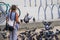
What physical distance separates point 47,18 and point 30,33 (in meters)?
5.65

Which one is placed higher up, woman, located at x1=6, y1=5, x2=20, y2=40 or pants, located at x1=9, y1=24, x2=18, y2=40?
woman, located at x1=6, y1=5, x2=20, y2=40

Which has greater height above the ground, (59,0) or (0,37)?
(59,0)

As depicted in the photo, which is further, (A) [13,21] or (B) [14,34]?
(B) [14,34]

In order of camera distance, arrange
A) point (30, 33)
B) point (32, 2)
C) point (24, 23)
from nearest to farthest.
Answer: point (30, 33) → point (24, 23) → point (32, 2)

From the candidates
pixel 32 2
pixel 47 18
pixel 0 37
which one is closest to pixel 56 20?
pixel 47 18

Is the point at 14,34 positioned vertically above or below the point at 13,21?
below

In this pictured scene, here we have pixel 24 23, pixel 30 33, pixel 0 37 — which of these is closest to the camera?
pixel 30 33

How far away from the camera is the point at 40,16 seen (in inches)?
646

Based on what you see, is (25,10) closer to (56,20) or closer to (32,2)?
(32,2)

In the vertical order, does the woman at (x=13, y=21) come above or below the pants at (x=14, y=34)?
above

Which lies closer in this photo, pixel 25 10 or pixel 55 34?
pixel 55 34

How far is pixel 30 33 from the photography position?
1096 cm

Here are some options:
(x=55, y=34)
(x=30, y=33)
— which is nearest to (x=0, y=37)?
(x=30, y=33)

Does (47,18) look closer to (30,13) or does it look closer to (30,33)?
(30,13)
